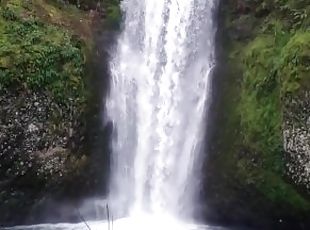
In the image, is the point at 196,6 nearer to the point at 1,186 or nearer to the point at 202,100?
the point at 202,100

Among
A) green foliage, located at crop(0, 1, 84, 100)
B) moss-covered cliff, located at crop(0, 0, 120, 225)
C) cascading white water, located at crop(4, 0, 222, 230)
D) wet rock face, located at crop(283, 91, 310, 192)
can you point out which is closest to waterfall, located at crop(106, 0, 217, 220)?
cascading white water, located at crop(4, 0, 222, 230)

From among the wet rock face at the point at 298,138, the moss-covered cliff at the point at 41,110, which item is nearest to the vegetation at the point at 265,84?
the wet rock face at the point at 298,138

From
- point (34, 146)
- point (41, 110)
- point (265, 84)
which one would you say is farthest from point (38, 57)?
point (265, 84)

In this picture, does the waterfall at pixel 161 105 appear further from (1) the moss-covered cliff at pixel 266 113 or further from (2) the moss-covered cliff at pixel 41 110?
(2) the moss-covered cliff at pixel 41 110

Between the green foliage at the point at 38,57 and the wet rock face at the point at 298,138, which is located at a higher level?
the green foliage at the point at 38,57

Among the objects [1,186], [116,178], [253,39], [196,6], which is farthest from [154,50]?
[1,186]

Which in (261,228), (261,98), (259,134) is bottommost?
(261,228)
